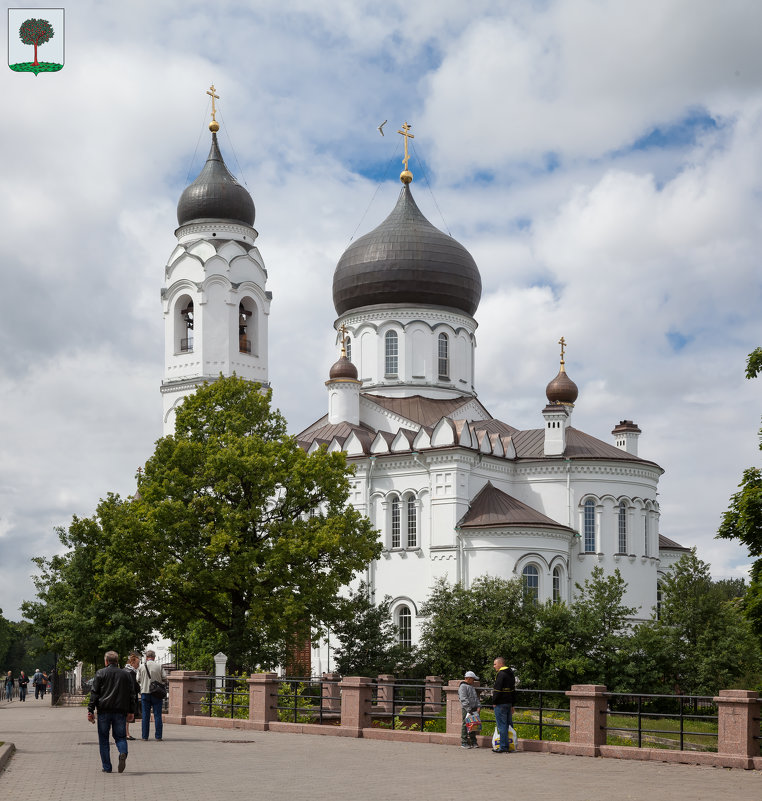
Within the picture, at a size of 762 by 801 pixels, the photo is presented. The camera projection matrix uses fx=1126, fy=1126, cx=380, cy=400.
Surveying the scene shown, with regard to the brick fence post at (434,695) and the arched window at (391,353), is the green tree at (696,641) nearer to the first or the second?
the brick fence post at (434,695)

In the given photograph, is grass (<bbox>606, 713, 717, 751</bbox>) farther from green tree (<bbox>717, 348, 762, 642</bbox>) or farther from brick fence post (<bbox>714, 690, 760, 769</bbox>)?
brick fence post (<bbox>714, 690, 760, 769</bbox>)

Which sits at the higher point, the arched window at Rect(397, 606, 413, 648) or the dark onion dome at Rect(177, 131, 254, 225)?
the dark onion dome at Rect(177, 131, 254, 225)

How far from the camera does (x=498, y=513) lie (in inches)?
1700

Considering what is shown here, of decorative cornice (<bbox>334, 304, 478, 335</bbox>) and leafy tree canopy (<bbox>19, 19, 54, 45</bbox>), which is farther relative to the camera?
decorative cornice (<bbox>334, 304, 478, 335</bbox>)

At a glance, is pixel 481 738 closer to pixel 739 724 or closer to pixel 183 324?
pixel 739 724

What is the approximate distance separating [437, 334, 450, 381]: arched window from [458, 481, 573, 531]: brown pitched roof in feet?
26.2

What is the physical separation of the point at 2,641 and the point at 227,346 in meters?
53.1

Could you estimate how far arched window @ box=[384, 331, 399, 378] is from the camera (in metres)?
51.3

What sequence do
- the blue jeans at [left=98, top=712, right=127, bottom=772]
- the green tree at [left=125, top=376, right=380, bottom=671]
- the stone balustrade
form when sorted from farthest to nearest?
the green tree at [left=125, top=376, right=380, bottom=671]
the stone balustrade
the blue jeans at [left=98, top=712, right=127, bottom=772]

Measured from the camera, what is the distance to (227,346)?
50094 millimetres

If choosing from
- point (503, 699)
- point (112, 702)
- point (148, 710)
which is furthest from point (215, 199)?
point (112, 702)

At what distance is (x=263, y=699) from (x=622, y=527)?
24.4m

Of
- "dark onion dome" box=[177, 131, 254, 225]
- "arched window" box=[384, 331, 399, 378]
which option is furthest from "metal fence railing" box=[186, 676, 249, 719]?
"dark onion dome" box=[177, 131, 254, 225]

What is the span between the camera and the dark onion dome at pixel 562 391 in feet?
160
